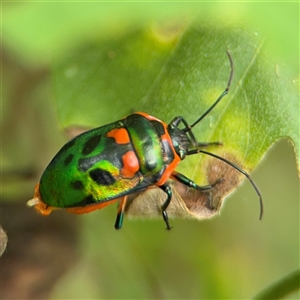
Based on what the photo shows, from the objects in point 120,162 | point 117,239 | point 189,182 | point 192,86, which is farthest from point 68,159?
point 117,239

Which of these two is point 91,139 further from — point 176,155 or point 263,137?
point 263,137

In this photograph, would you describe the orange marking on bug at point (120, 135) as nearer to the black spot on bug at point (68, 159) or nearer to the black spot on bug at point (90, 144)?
the black spot on bug at point (90, 144)

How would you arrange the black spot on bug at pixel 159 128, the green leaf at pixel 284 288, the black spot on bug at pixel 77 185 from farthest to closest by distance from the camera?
the green leaf at pixel 284 288 < the black spot on bug at pixel 159 128 < the black spot on bug at pixel 77 185

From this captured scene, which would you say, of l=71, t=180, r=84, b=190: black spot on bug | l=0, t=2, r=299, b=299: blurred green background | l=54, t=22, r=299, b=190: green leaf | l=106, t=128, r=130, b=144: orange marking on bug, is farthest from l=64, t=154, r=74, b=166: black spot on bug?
l=0, t=2, r=299, b=299: blurred green background

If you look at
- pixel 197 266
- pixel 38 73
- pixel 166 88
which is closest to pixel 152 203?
pixel 166 88

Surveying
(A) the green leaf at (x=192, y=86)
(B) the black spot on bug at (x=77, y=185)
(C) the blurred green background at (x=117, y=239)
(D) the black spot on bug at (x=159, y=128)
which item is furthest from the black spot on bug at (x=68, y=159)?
(C) the blurred green background at (x=117, y=239)

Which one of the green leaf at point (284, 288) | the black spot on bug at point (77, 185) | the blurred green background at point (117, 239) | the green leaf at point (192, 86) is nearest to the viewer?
the green leaf at point (192, 86)

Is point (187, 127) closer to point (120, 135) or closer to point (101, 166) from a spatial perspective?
point (120, 135)
